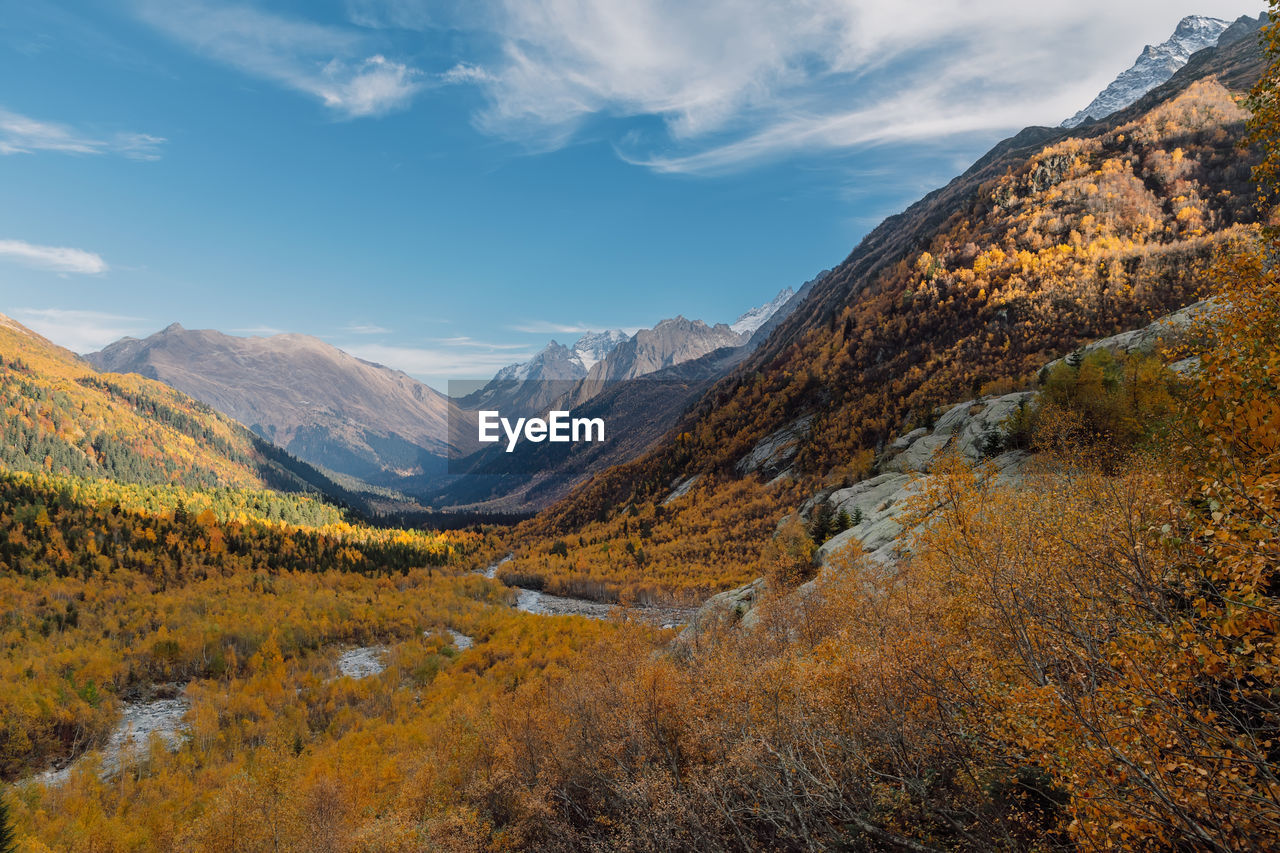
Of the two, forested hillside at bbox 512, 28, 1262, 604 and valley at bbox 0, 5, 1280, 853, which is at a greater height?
forested hillside at bbox 512, 28, 1262, 604

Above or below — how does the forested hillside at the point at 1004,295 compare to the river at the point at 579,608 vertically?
above

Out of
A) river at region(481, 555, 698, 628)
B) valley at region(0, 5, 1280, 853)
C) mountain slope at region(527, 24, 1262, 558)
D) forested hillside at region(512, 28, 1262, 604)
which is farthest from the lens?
mountain slope at region(527, 24, 1262, 558)

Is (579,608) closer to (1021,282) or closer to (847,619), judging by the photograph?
(847,619)

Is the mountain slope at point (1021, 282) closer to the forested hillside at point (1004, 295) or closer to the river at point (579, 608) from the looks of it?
the forested hillside at point (1004, 295)

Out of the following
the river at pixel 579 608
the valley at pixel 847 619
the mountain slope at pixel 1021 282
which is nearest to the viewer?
the valley at pixel 847 619

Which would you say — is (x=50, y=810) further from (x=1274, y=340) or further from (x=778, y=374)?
(x=778, y=374)

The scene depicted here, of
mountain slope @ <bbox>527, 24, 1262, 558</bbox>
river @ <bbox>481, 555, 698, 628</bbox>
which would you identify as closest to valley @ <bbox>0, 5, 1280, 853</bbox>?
mountain slope @ <bbox>527, 24, 1262, 558</bbox>

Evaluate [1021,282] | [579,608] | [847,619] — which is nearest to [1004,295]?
[1021,282]

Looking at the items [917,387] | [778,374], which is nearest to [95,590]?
[917,387]

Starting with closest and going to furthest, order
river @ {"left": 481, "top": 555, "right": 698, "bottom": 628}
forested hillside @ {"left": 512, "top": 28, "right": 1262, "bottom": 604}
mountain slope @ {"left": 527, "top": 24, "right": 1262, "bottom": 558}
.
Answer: river @ {"left": 481, "top": 555, "right": 698, "bottom": 628} < forested hillside @ {"left": 512, "top": 28, "right": 1262, "bottom": 604} < mountain slope @ {"left": 527, "top": 24, "right": 1262, "bottom": 558}

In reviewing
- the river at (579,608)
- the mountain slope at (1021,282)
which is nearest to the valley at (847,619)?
the mountain slope at (1021,282)

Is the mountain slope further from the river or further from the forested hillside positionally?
the river
